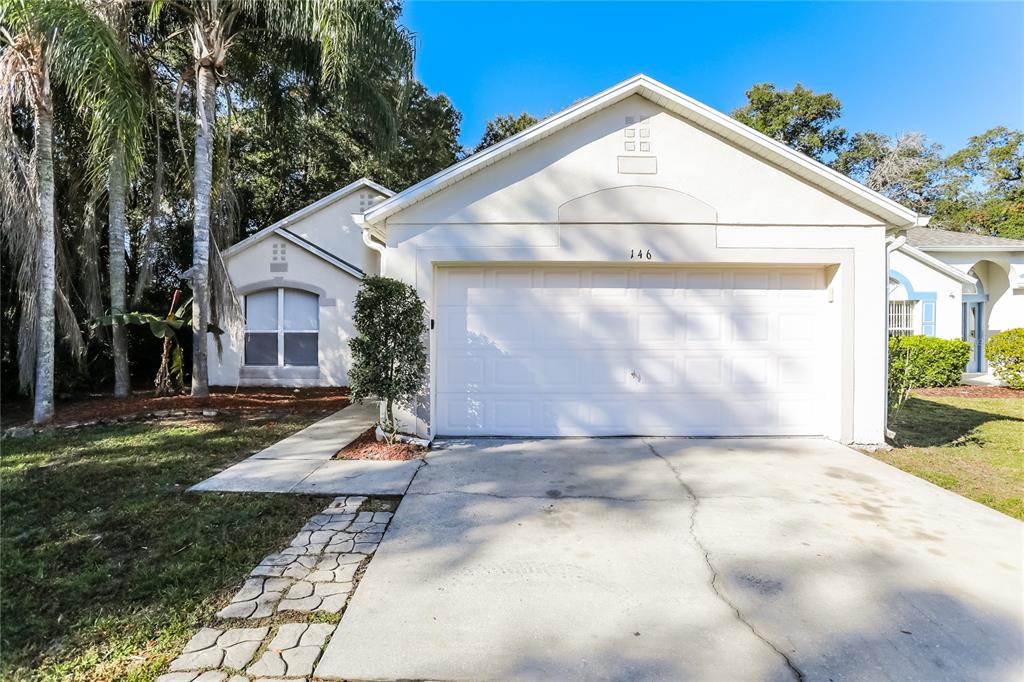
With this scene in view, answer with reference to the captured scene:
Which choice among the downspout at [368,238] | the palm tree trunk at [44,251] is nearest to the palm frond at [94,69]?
the palm tree trunk at [44,251]

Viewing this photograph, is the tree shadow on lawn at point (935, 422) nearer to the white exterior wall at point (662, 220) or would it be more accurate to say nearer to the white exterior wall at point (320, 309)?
the white exterior wall at point (662, 220)

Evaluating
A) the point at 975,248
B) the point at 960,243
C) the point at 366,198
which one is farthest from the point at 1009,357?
the point at 366,198

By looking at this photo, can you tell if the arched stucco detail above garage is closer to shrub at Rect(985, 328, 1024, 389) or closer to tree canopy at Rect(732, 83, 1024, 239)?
shrub at Rect(985, 328, 1024, 389)

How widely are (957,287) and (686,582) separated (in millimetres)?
16753

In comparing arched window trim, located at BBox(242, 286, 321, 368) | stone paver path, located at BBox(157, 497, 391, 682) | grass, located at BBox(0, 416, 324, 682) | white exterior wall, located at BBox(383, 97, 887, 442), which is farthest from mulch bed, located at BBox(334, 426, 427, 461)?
arched window trim, located at BBox(242, 286, 321, 368)

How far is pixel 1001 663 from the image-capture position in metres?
2.54

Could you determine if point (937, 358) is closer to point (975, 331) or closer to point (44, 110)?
point (975, 331)

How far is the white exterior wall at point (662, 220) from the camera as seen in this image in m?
6.67

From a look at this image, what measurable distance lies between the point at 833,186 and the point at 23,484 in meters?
10.2

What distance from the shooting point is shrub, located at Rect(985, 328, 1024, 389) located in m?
12.7

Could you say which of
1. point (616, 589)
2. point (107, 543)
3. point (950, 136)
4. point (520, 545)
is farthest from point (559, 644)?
point (950, 136)

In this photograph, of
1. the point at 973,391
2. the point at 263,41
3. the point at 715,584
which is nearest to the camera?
the point at 715,584

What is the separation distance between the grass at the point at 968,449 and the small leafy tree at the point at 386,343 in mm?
6181

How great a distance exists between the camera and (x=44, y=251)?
→ 25.1 ft
